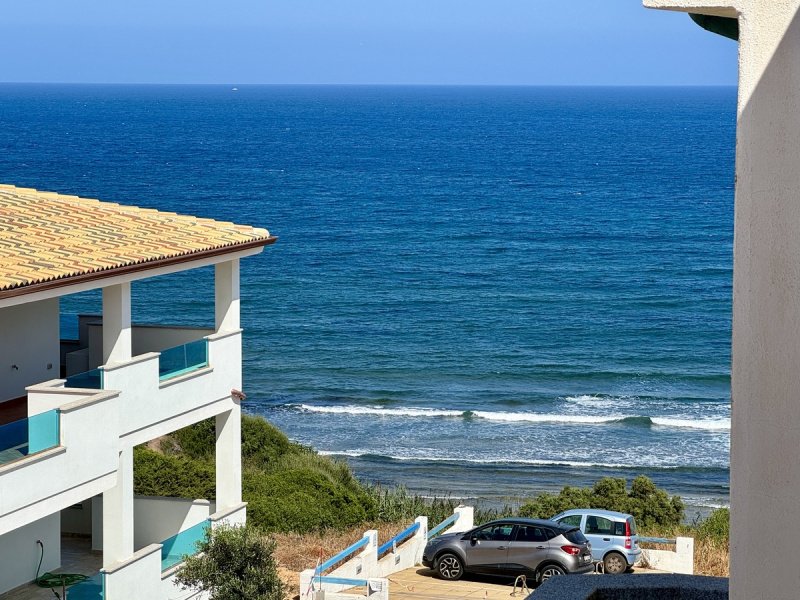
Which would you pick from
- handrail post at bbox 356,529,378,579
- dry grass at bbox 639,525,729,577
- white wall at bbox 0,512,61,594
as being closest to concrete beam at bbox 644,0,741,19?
white wall at bbox 0,512,61,594

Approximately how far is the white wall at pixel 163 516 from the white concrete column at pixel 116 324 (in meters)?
3.39

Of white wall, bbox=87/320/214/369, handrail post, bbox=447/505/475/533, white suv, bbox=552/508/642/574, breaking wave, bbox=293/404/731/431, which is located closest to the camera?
white wall, bbox=87/320/214/369

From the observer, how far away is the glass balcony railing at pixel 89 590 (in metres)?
16.1

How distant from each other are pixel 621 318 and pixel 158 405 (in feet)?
185

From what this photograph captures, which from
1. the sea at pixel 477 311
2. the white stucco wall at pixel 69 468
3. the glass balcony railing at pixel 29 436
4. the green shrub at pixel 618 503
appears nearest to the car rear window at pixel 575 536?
the green shrub at pixel 618 503

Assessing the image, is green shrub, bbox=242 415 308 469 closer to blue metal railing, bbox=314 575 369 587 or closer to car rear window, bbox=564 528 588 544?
car rear window, bbox=564 528 588 544

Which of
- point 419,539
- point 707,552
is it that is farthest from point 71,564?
point 707,552

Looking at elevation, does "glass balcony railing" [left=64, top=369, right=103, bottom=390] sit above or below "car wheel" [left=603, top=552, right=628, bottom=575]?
above

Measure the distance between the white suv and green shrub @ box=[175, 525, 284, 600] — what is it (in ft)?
28.6

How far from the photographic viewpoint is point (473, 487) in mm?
42656

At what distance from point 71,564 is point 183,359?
Result: 3341mm

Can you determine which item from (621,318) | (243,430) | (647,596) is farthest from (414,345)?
Answer: (647,596)

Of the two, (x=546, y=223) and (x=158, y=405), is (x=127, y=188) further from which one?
(x=158, y=405)

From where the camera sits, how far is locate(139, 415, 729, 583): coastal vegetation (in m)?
24.3
